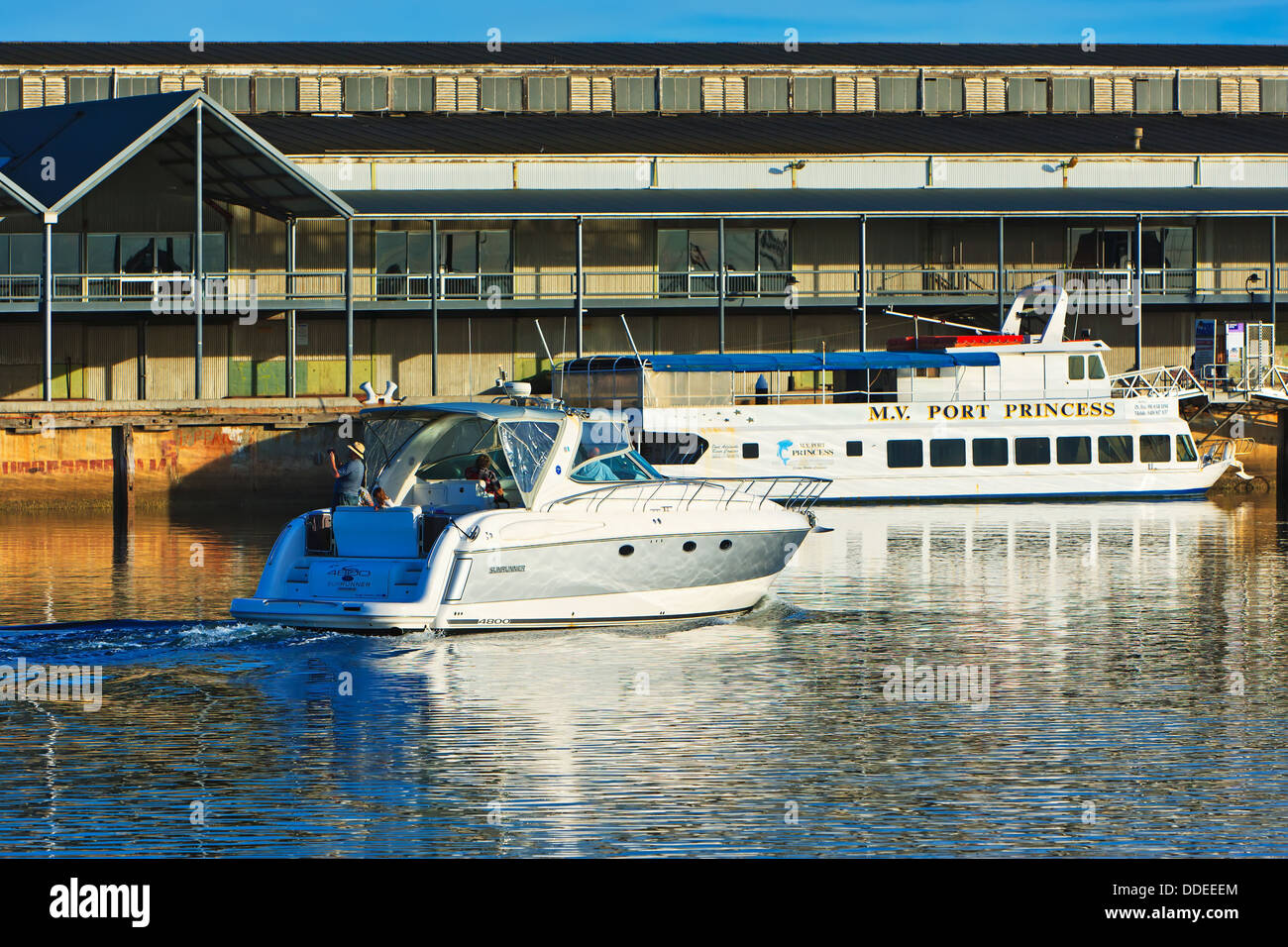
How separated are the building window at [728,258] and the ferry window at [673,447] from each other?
11931 millimetres

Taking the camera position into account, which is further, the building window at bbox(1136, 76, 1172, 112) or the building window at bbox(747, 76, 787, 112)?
the building window at bbox(1136, 76, 1172, 112)

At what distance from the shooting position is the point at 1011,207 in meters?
49.2

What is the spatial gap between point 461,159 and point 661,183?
6.45 m

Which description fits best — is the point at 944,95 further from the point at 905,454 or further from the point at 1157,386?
the point at 905,454

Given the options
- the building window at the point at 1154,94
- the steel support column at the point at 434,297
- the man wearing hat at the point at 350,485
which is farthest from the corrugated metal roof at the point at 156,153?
the building window at the point at 1154,94

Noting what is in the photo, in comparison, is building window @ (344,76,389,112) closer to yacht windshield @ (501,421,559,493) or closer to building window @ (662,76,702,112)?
building window @ (662,76,702,112)

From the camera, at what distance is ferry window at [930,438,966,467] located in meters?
41.8

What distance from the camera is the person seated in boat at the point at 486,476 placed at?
67.7 ft

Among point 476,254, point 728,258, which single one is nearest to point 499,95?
point 476,254

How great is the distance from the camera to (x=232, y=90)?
193ft

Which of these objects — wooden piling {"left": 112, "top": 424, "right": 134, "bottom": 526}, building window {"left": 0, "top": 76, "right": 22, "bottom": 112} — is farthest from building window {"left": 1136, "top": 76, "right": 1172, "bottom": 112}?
wooden piling {"left": 112, "top": 424, "right": 134, "bottom": 526}

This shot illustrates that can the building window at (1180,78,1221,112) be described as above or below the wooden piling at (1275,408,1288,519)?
above

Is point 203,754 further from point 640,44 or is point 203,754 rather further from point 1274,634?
point 640,44

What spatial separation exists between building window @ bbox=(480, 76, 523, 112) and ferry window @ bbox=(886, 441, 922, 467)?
2472 cm
